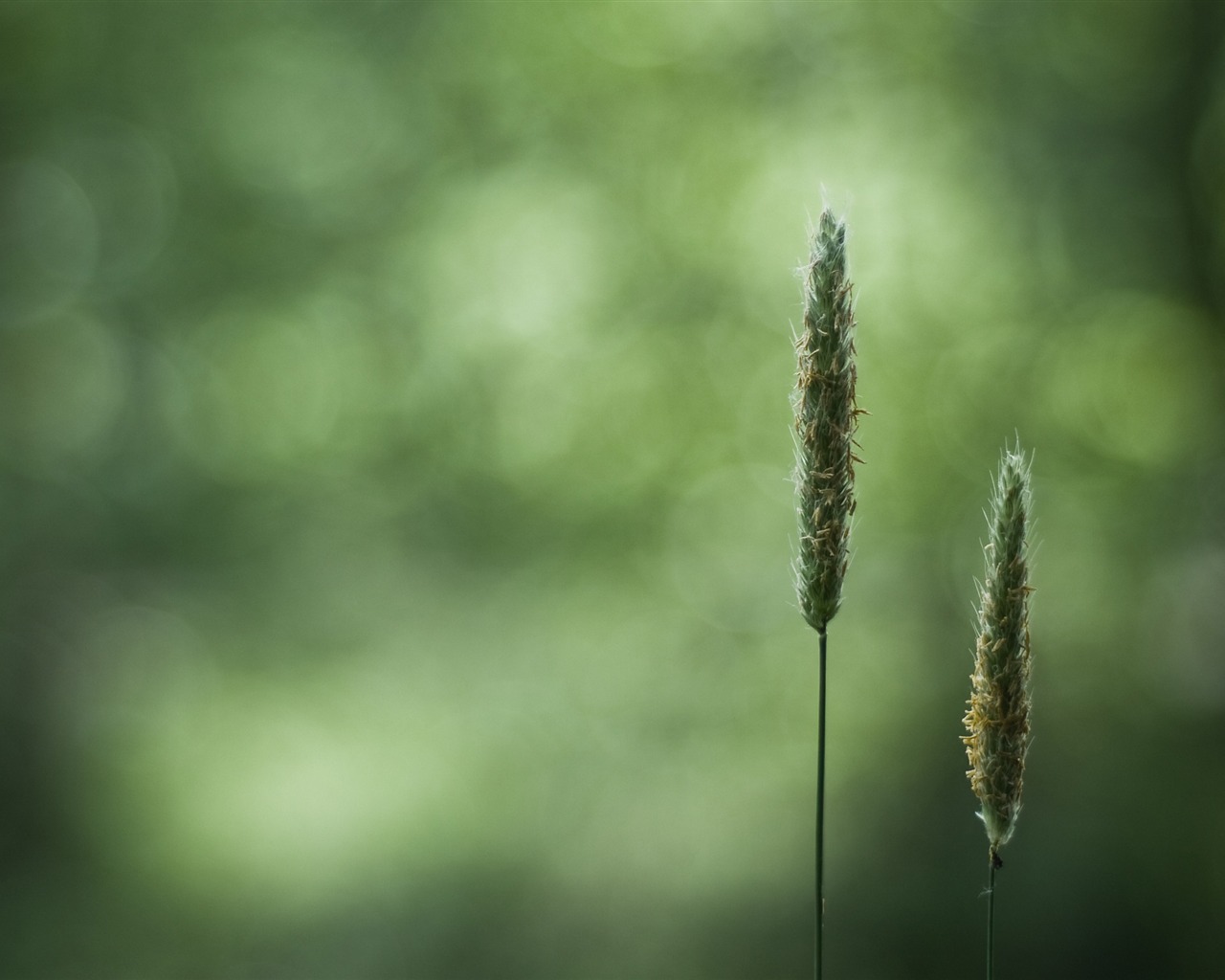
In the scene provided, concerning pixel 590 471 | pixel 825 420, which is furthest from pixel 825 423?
pixel 590 471

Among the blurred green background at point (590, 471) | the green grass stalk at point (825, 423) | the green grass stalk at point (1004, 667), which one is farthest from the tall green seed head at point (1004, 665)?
the blurred green background at point (590, 471)

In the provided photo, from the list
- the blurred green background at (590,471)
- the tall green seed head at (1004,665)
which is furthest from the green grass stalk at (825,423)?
the blurred green background at (590,471)

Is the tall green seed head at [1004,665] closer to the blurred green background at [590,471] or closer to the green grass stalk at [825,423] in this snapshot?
the green grass stalk at [825,423]

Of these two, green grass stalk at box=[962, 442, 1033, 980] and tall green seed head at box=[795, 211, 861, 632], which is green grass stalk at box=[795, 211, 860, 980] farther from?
green grass stalk at box=[962, 442, 1033, 980]

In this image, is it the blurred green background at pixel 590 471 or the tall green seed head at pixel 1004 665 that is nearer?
the tall green seed head at pixel 1004 665

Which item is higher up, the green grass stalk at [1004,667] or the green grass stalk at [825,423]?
the green grass stalk at [825,423]

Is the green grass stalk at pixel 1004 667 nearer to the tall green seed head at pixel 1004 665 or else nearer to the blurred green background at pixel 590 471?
the tall green seed head at pixel 1004 665
